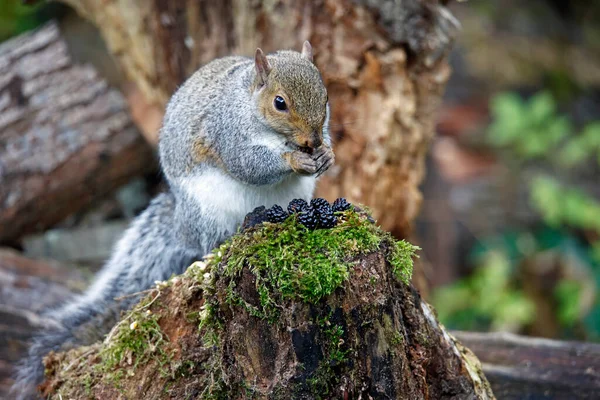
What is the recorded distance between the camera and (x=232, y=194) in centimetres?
300

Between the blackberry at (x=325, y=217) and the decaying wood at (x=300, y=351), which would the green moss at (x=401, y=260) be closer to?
the decaying wood at (x=300, y=351)

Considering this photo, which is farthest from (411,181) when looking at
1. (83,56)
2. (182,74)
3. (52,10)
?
(52,10)

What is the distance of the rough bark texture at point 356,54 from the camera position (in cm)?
388

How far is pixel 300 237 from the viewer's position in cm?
215

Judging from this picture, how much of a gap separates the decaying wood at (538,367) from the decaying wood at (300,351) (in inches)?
23.7

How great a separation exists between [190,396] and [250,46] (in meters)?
2.34

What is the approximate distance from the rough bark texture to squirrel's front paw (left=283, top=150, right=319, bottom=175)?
1.13m

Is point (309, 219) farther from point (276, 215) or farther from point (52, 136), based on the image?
point (52, 136)

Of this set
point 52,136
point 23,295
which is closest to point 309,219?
point 23,295

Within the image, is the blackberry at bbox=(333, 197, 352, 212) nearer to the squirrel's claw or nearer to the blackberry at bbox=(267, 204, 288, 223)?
the blackberry at bbox=(267, 204, 288, 223)

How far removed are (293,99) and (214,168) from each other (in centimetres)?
63

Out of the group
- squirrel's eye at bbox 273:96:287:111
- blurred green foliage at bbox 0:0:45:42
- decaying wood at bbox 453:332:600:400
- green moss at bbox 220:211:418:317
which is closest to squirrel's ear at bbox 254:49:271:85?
squirrel's eye at bbox 273:96:287:111

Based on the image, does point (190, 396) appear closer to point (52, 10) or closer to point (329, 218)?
point (329, 218)

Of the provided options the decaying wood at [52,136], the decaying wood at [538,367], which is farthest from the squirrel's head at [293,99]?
the decaying wood at [52,136]
